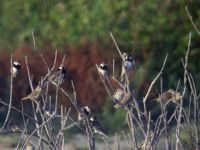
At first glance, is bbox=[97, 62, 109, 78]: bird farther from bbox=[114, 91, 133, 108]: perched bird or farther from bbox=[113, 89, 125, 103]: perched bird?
bbox=[114, 91, 133, 108]: perched bird

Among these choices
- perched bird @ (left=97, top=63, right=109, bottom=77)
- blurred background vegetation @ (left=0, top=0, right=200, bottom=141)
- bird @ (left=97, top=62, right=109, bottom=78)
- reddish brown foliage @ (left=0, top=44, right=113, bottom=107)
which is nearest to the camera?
bird @ (left=97, top=62, right=109, bottom=78)

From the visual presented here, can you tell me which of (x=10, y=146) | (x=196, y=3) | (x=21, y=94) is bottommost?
(x=10, y=146)

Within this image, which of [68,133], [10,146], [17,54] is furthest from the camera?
[17,54]

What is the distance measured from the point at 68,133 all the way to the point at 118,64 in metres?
1.65

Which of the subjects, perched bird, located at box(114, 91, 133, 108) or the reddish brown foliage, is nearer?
perched bird, located at box(114, 91, 133, 108)

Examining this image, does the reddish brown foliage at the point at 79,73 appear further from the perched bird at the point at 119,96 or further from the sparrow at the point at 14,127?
the perched bird at the point at 119,96

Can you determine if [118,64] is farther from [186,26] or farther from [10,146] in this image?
[10,146]

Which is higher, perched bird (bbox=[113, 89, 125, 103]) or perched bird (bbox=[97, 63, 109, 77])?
perched bird (bbox=[97, 63, 109, 77])

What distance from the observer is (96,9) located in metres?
Answer: 13.5

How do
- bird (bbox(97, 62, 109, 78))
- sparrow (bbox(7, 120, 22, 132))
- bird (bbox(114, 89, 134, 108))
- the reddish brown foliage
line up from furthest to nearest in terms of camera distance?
the reddish brown foliage, bird (bbox(97, 62, 109, 78)), sparrow (bbox(7, 120, 22, 132)), bird (bbox(114, 89, 134, 108))

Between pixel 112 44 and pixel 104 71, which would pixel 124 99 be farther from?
pixel 112 44

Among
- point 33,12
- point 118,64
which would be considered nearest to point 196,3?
point 118,64

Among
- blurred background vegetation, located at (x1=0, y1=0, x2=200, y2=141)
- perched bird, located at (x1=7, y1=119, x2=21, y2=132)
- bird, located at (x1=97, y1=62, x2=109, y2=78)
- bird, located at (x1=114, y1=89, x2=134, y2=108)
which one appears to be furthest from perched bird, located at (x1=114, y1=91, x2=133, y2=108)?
blurred background vegetation, located at (x1=0, y1=0, x2=200, y2=141)

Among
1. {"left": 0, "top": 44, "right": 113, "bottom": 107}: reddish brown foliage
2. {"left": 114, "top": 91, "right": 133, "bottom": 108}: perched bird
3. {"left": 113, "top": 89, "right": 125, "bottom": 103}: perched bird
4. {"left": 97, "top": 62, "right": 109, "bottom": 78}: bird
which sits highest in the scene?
{"left": 0, "top": 44, "right": 113, "bottom": 107}: reddish brown foliage
